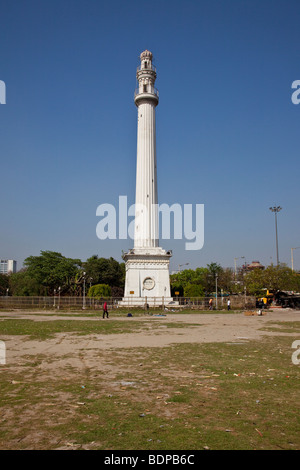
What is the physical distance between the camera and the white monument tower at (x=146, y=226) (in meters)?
44.1

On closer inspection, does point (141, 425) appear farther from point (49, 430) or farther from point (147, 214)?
point (147, 214)

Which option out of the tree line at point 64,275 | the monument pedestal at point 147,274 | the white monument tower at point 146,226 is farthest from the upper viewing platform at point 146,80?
the tree line at point 64,275

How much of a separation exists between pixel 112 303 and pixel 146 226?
34.9 feet

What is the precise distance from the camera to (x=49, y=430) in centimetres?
499

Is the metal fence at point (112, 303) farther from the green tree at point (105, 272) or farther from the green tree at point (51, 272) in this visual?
the green tree at point (105, 272)

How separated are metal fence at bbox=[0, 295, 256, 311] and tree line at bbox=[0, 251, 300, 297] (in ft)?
27.6

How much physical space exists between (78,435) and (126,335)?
11.6m

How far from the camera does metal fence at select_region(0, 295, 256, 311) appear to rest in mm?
41250

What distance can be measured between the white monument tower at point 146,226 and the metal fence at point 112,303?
0.53 metres

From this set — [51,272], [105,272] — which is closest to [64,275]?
[51,272]

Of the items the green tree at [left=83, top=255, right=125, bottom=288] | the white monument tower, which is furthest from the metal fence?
the green tree at [left=83, top=255, right=125, bottom=288]

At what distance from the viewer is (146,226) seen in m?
45.7

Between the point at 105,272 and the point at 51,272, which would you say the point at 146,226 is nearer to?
the point at 105,272

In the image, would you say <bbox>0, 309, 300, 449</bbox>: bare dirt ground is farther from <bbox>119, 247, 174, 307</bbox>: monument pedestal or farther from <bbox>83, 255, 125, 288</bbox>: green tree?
<bbox>83, 255, 125, 288</bbox>: green tree
